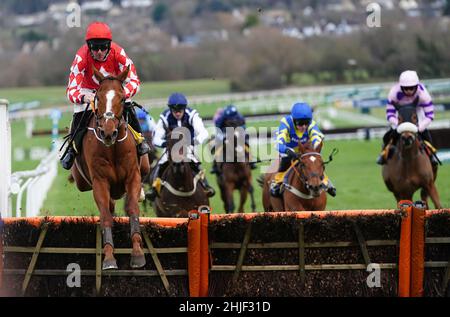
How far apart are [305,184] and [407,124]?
6.46 feet

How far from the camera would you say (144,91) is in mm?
46156

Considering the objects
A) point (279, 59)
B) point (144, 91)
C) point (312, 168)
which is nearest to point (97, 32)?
point (312, 168)

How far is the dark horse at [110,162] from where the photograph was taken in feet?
21.9

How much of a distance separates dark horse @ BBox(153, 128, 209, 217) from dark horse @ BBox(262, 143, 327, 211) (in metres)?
1.13

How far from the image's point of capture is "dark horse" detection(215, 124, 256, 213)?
41.2ft

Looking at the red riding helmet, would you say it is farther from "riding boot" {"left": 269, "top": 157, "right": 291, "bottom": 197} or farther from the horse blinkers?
"riding boot" {"left": 269, "top": 157, "right": 291, "bottom": 197}

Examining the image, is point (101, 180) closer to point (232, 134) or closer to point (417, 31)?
point (232, 134)

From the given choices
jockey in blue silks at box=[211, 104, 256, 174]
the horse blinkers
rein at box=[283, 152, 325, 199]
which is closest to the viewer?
the horse blinkers

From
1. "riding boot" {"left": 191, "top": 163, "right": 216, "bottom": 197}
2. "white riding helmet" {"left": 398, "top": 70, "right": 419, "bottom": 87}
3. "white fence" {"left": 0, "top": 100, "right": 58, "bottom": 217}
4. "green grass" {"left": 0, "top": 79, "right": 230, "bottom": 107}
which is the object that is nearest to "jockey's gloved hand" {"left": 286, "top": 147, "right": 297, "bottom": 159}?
"riding boot" {"left": 191, "top": 163, "right": 216, "bottom": 197}

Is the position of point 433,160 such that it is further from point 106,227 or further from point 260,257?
point 106,227

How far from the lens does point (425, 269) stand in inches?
266

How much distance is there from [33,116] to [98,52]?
118 feet

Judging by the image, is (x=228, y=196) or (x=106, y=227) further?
(x=228, y=196)
